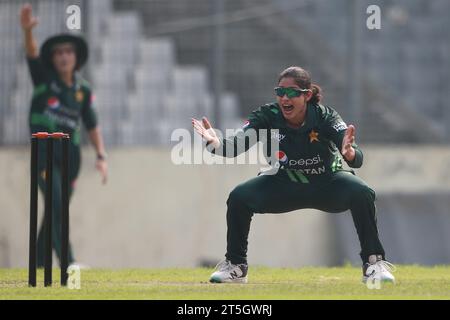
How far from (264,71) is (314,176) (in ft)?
23.5

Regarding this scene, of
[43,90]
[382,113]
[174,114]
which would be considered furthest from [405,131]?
[43,90]

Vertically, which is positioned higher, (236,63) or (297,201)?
(236,63)

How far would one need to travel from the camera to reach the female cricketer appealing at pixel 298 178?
27.1 feet

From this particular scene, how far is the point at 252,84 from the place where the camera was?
15336 millimetres

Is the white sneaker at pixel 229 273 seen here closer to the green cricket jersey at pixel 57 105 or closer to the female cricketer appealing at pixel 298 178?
the female cricketer appealing at pixel 298 178

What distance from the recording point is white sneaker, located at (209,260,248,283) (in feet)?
27.5

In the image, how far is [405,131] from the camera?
1625 cm

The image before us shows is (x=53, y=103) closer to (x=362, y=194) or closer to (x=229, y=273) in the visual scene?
(x=229, y=273)

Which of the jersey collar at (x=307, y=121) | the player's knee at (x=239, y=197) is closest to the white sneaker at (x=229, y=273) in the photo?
the player's knee at (x=239, y=197)

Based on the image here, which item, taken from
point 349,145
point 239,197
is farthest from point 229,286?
point 349,145

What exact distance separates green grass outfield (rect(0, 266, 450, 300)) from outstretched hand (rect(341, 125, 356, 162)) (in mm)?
833

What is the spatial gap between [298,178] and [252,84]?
6905mm

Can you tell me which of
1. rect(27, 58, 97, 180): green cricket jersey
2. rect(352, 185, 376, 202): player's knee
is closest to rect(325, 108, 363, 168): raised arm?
rect(352, 185, 376, 202): player's knee

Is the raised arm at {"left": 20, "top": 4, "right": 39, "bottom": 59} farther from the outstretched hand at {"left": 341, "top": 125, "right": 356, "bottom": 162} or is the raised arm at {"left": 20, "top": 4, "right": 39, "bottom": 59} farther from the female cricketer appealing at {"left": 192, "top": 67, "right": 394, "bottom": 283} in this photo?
the outstretched hand at {"left": 341, "top": 125, "right": 356, "bottom": 162}
